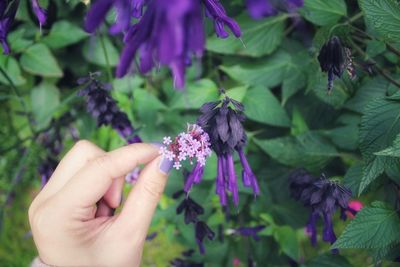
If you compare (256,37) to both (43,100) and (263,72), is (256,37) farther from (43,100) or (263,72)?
(43,100)

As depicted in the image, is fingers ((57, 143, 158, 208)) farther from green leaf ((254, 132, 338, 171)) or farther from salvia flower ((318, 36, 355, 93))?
green leaf ((254, 132, 338, 171))

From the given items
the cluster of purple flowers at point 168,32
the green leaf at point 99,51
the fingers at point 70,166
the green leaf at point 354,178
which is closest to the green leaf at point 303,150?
the green leaf at point 354,178

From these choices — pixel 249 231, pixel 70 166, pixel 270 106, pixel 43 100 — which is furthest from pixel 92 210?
pixel 43 100

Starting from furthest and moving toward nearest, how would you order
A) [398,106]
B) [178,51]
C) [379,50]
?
1. [379,50]
2. [398,106]
3. [178,51]

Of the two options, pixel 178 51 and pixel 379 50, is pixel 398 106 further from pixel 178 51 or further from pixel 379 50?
pixel 178 51

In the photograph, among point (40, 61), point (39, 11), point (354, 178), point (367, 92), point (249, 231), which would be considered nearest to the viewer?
point (39, 11)

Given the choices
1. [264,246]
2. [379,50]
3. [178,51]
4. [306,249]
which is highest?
[178,51]

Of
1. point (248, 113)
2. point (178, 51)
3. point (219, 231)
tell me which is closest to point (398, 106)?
point (248, 113)
